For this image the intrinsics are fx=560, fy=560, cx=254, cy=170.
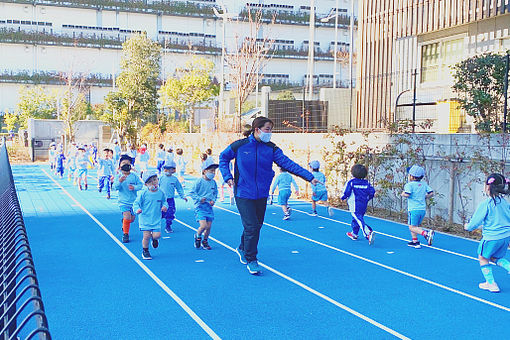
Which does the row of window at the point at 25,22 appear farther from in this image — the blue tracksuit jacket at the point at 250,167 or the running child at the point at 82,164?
the blue tracksuit jacket at the point at 250,167

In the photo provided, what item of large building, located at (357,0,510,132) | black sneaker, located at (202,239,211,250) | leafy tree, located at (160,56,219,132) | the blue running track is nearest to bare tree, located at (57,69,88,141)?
leafy tree, located at (160,56,219,132)

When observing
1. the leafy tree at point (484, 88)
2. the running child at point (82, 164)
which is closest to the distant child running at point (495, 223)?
the leafy tree at point (484, 88)

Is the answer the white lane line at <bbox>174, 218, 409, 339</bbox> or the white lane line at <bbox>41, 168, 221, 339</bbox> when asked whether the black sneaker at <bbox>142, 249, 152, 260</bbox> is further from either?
the white lane line at <bbox>174, 218, 409, 339</bbox>

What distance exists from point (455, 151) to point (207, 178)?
5.82 m

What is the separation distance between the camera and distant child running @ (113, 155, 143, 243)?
34.5 feet

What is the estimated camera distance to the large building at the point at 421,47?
1803 centimetres

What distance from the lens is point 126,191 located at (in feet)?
35.1

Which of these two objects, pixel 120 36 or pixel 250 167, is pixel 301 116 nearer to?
pixel 250 167

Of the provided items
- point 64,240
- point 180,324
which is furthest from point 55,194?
point 180,324

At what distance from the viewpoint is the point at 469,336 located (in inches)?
227

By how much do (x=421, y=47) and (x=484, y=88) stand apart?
8.98 m

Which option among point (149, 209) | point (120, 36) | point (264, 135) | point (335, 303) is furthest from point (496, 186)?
point (120, 36)

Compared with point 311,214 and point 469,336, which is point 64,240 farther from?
point 469,336

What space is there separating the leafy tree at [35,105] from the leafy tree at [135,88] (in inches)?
711
